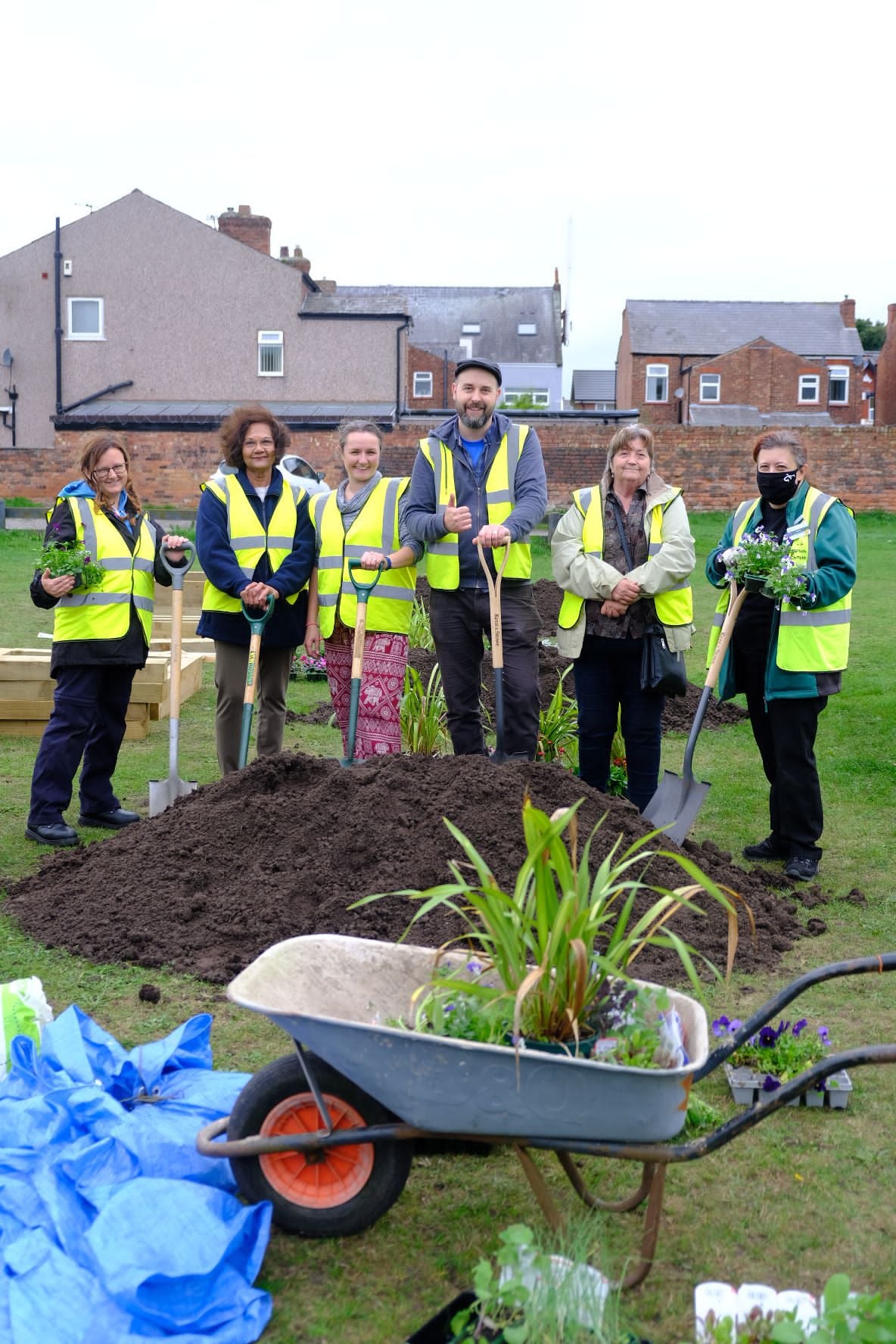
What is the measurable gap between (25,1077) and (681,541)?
11.7ft

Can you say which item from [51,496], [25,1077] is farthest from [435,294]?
[25,1077]

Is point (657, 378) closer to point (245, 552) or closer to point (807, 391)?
point (807, 391)

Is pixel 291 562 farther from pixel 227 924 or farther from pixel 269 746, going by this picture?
pixel 227 924

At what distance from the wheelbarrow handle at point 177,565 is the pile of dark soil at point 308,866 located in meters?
1.13

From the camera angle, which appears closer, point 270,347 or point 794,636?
point 794,636

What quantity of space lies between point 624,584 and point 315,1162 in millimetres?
3214

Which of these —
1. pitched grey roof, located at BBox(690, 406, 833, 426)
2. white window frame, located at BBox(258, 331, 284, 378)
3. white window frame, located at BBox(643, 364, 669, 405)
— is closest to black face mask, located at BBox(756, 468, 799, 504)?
white window frame, located at BBox(258, 331, 284, 378)

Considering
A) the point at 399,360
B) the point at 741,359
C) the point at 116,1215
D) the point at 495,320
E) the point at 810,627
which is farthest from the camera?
the point at 495,320

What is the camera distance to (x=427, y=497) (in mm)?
5680

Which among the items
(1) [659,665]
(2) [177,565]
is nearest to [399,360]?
(2) [177,565]

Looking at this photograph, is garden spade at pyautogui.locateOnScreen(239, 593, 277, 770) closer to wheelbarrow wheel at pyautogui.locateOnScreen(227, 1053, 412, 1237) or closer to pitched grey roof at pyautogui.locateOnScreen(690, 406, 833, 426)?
wheelbarrow wheel at pyautogui.locateOnScreen(227, 1053, 412, 1237)

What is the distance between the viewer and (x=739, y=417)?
45.4m

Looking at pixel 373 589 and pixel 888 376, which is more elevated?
pixel 888 376

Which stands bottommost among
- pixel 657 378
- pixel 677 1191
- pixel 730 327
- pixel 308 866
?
pixel 677 1191
